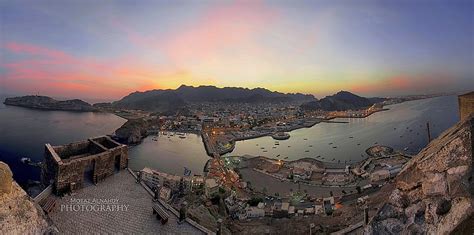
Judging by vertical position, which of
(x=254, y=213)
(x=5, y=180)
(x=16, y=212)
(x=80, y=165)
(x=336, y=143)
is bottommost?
(x=336, y=143)

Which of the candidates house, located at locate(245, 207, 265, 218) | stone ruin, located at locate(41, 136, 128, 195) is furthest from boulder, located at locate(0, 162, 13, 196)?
house, located at locate(245, 207, 265, 218)

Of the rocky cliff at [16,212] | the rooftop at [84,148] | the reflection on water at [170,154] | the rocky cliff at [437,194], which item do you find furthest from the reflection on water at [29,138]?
the rocky cliff at [437,194]

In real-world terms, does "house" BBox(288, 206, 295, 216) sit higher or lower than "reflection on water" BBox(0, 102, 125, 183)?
lower

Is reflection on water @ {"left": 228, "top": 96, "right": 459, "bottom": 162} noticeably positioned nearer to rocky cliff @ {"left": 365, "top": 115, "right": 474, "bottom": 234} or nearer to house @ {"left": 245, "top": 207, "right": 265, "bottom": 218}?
house @ {"left": 245, "top": 207, "right": 265, "bottom": 218}

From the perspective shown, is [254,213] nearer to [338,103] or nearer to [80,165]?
[80,165]

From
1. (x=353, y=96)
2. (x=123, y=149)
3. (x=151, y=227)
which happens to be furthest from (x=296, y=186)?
(x=353, y=96)

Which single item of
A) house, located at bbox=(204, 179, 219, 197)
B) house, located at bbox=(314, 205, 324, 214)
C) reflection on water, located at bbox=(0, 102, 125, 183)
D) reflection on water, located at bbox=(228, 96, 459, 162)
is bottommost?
reflection on water, located at bbox=(228, 96, 459, 162)

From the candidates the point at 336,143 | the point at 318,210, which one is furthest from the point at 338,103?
the point at 318,210

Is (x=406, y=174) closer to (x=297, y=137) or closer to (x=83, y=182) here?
(x=83, y=182)
